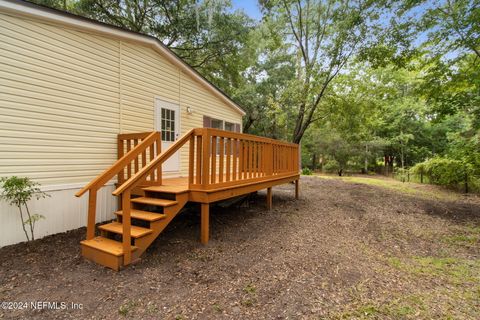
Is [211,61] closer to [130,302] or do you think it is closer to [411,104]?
[130,302]

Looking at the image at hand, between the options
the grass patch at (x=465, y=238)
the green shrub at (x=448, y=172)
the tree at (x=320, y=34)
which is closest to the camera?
the grass patch at (x=465, y=238)

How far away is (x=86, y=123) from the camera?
4500 millimetres

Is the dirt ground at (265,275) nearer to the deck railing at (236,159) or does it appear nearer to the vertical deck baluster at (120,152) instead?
the deck railing at (236,159)

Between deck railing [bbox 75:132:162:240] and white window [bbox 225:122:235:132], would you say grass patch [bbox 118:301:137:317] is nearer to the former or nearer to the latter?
deck railing [bbox 75:132:162:240]

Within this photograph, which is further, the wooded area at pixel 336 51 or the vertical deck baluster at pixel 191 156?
the wooded area at pixel 336 51

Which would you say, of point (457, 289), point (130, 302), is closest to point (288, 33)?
point (457, 289)

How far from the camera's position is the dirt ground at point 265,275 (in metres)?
2.31

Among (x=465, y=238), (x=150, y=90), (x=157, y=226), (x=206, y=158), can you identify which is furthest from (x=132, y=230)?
(x=465, y=238)

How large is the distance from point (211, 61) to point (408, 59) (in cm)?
927

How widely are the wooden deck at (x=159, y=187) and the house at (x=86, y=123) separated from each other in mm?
24

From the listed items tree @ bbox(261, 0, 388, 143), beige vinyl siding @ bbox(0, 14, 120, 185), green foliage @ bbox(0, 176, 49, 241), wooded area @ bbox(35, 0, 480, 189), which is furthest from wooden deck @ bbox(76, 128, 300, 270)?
wooded area @ bbox(35, 0, 480, 189)

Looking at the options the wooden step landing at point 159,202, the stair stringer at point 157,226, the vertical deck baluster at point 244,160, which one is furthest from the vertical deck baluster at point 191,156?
the vertical deck baluster at point 244,160

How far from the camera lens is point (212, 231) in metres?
4.43

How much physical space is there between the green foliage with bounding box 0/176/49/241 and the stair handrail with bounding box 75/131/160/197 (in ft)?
3.38
